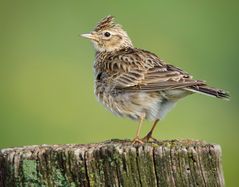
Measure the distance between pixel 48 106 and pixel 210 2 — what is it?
30.2ft

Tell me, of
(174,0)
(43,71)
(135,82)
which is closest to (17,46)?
(43,71)

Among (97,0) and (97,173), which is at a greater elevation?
(97,0)

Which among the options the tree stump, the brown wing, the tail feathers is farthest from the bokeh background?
the tree stump

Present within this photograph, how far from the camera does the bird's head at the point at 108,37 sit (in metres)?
12.6

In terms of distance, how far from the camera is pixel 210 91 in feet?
33.0

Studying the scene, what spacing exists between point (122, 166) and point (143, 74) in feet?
10.6

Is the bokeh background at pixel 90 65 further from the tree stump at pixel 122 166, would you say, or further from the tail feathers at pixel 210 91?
the tree stump at pixel 122 166

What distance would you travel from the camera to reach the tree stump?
25.7ft

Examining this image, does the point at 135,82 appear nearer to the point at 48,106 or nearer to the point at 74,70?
the point at 48,106

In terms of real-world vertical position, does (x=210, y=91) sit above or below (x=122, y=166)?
above

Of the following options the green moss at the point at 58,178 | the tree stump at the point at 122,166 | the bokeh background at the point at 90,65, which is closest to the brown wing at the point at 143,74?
the tree stump at the point at 122,166

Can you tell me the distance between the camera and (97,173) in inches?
310

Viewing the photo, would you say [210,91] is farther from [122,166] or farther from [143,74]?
[122,166]

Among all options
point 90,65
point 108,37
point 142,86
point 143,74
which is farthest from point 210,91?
point 90,65
